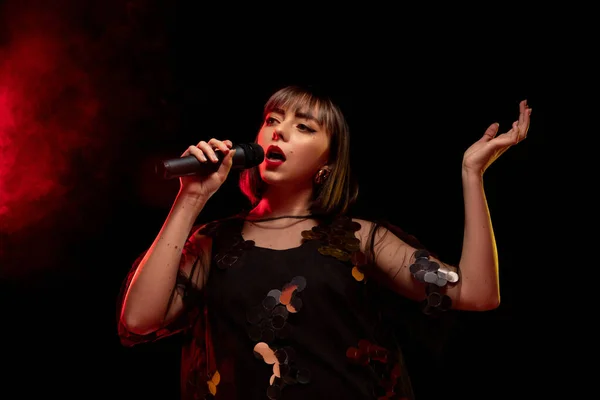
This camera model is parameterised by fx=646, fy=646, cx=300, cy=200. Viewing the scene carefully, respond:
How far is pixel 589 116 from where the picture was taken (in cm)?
196

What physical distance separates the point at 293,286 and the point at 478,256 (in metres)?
0.44

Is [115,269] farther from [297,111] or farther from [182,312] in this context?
[297,111]

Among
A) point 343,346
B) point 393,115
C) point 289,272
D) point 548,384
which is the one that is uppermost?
point 393,115

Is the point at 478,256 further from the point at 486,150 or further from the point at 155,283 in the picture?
the point at 155,283

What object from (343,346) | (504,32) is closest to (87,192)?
(343,346)

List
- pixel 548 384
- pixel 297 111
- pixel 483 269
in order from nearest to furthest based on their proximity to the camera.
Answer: pixel 483 269, pixel 297 111, pixel 548 384

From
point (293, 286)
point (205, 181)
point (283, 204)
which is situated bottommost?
point (293, 286)

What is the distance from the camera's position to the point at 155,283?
148cm

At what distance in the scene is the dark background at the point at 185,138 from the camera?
6.57ft

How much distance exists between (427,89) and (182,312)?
1104 millimetres

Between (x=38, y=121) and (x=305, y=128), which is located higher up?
(x=305, y=128)

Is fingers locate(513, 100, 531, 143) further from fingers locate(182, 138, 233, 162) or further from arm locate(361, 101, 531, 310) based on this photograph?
fingers locate(182, 138, 233, 162)

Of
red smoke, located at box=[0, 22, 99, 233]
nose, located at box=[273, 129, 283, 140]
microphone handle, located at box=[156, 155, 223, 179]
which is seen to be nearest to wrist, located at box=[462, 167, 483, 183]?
nose, located at box=[273, 129, 283, 140]

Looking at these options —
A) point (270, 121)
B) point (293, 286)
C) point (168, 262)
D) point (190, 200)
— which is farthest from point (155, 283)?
point (270, 121)
